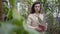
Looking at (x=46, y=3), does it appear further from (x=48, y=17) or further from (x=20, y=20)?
(x=20, y=20)

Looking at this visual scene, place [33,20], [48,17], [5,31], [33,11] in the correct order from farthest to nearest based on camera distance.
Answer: [48,17]
[33,11]
[33,20]
[5,31]

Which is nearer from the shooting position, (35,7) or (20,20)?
(20,20)

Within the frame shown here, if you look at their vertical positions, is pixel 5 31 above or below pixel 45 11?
above

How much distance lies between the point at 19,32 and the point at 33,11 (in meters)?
1.94

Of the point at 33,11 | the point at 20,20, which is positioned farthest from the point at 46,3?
the point at 20,20

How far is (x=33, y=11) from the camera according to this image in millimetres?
2916

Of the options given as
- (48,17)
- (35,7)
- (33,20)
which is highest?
(35,7)

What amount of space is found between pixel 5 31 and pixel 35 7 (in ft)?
6.41

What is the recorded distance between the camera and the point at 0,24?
3.20 feet

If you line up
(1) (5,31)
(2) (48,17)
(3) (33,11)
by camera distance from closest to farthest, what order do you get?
(1) (5,31)
(3) (33,11)
(2) (48,17)

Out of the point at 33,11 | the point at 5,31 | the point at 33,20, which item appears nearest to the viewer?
the point at 5,31

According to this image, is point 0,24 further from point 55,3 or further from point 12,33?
point 55,3

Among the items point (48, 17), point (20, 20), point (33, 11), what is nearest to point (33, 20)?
point (33, 11)

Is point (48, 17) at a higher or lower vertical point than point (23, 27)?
lower
